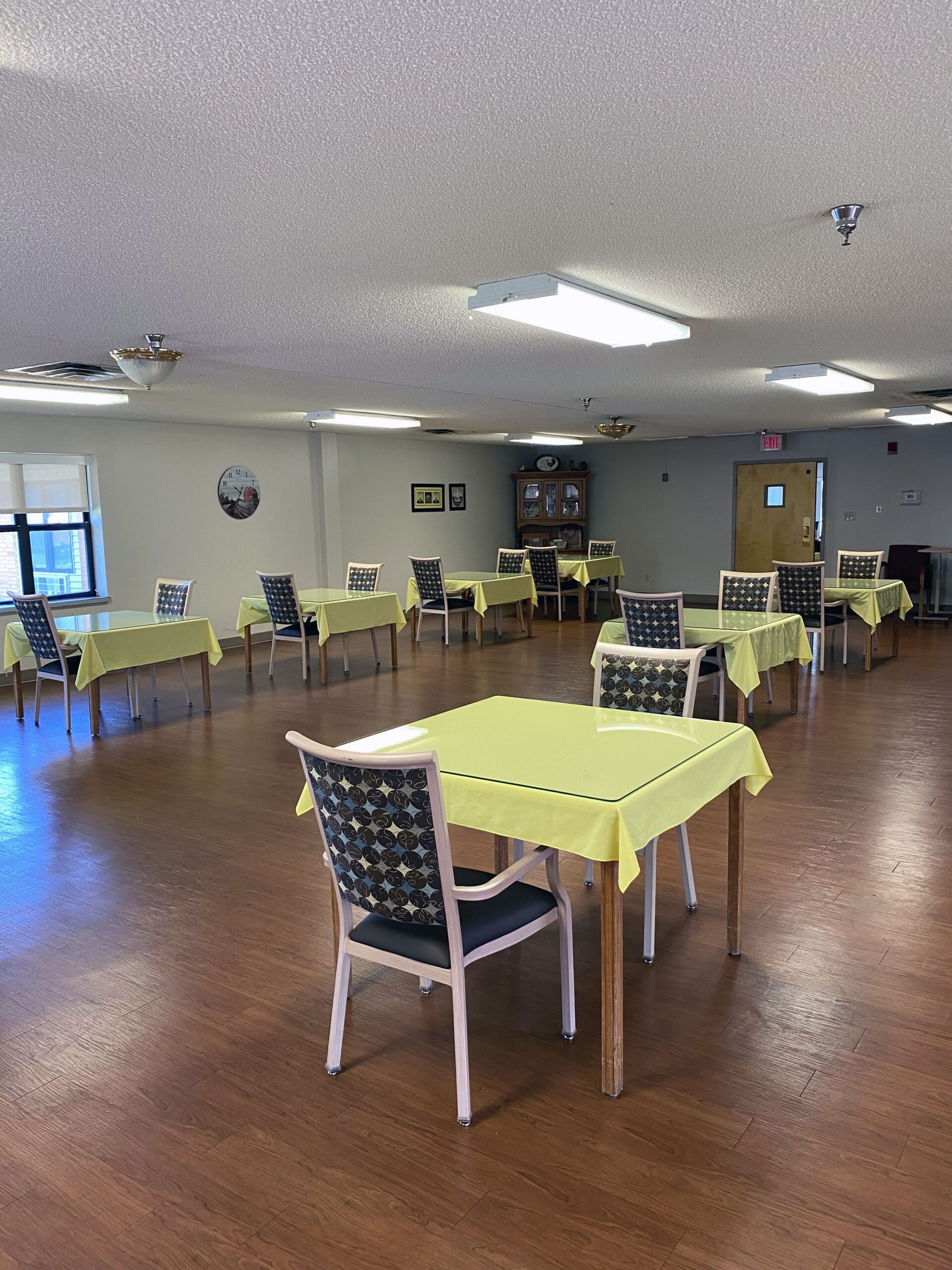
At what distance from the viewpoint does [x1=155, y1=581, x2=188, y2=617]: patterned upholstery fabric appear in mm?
6867

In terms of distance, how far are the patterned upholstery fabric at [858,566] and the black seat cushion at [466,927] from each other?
6.73 meters

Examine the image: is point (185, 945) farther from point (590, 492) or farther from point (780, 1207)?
point (590, 492)

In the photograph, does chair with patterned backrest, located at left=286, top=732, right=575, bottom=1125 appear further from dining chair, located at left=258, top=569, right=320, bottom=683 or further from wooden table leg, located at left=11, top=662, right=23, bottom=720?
dining chair, located at left=258, top=569, right=320, bottom=683

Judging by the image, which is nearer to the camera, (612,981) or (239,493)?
(612,981)

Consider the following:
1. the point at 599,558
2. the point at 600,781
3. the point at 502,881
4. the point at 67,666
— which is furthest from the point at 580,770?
the point at 599,558

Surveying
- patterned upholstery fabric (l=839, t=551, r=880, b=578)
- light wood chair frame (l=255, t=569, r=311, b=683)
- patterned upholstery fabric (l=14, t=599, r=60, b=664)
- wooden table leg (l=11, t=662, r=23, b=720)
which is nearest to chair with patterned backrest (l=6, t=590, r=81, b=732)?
patterned upholstery fabric (l=14, t=599, r=60, b=664)

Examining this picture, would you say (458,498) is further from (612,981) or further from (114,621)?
(612,981)

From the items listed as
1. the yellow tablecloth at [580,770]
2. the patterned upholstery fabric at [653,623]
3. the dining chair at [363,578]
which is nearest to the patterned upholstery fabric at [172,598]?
the dining chair at [363,578]

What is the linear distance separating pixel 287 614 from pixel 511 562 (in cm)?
393

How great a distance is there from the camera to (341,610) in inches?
296

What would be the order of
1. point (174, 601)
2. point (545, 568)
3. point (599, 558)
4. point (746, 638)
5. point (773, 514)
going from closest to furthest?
point (746, 638)
point (174, 601)
point (545, 568)
point (599, 558)
point (773, 514)

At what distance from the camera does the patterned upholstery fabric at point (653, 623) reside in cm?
550

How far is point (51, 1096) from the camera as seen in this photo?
222 cm

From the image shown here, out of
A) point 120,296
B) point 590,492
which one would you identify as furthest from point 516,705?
point 590,492
